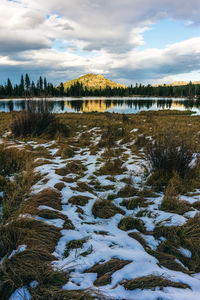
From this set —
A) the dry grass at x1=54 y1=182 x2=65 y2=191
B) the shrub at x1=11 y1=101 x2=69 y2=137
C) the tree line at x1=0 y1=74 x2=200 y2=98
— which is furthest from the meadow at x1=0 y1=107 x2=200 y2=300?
the tree line at x1=0 y1=74 x2=200 y2=98

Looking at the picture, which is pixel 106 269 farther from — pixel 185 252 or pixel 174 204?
pixel 174 204

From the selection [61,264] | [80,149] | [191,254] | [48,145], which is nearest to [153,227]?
[191,254]

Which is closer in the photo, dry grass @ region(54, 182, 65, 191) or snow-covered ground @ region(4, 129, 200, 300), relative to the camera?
snow-covered ground @ region(4, 129, 200, 300)

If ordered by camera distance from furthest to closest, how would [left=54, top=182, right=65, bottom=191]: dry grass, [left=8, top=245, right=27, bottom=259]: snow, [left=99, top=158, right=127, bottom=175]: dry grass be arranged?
[left=99, top=158, right=127, bottom=175]: dry grass, [left=54, top=182, right=65, bottom=191]: dry grass, [left=8, top=245, right=27, bottom=259]: snow

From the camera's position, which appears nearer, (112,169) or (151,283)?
(151,283)

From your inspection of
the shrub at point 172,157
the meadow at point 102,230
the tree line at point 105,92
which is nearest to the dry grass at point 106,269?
the meadow at point 102,230

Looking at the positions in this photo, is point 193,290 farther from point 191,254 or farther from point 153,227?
point 153,227

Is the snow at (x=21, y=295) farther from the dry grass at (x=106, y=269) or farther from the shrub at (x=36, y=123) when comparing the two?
the shrub at (x=36, y=123)

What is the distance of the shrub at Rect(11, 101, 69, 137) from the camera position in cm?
853

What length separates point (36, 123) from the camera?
8781 millimetres

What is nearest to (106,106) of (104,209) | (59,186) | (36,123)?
(36,123)

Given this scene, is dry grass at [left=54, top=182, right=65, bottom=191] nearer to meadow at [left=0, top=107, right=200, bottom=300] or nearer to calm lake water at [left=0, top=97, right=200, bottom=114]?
meadow at [left=0, top=107, right=200, bottom=300]

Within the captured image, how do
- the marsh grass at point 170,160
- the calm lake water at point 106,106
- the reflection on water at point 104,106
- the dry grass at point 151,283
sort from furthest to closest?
1. the reflection on water at point 104,106
2. the calm lake water at point 106,106
3. the marsh grass at point 170,160
4. the dry grass at point 151,283

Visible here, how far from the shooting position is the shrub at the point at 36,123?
8531mm
